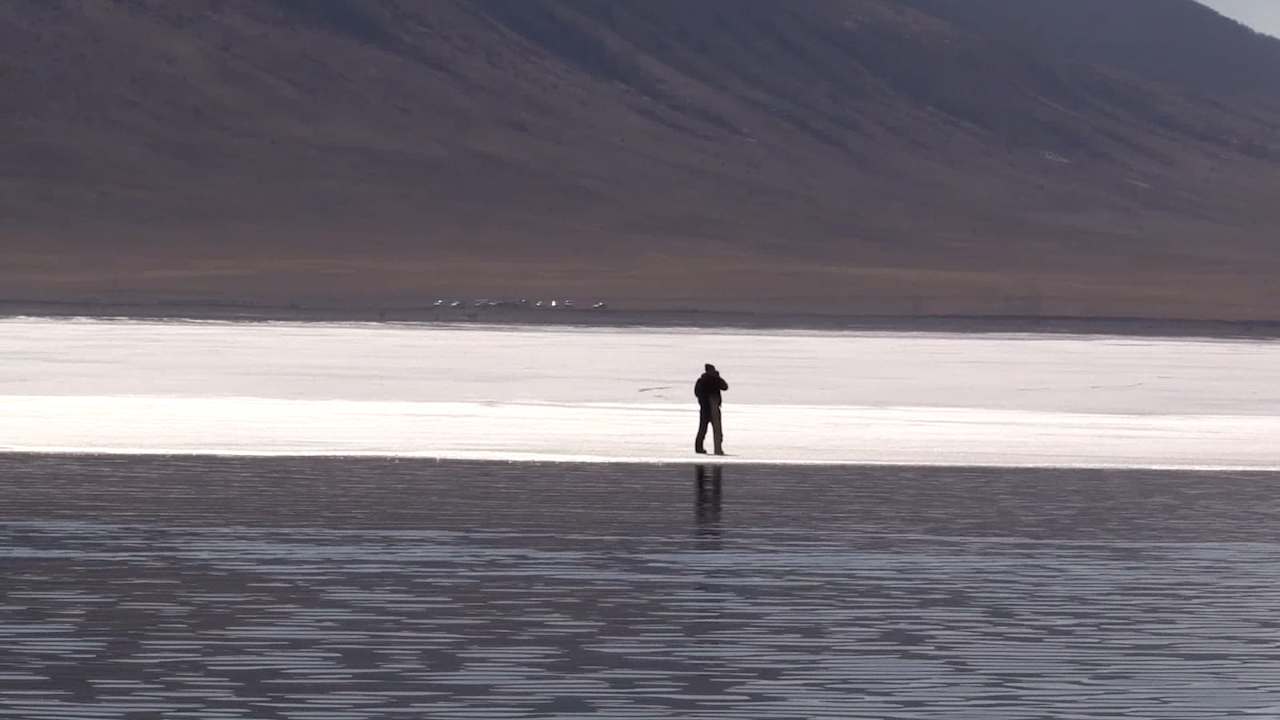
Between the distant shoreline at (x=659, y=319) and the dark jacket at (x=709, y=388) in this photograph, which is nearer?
the dark jacket at (x=709, y=388)

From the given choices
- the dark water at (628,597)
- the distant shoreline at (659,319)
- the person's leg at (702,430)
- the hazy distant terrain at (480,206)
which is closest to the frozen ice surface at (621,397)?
the person's leg at (702,430)

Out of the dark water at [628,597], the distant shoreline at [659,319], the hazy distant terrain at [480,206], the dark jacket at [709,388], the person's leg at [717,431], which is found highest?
the hazy distant terrain at [480,206]

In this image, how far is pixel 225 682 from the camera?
47.9 feet

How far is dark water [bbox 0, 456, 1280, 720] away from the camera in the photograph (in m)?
14.4

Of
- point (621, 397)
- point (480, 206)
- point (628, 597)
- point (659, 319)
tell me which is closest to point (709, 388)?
point (628, 597)

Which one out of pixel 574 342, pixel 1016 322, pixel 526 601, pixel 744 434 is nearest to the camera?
pixel 526 601

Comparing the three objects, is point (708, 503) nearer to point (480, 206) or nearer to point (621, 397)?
point (621, 397)

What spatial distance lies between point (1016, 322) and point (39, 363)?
58.3 meters

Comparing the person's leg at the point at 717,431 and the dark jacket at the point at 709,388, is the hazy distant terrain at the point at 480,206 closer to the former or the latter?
the person's leg at the point at 717,431

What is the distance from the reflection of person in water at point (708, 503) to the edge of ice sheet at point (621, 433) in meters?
2.05

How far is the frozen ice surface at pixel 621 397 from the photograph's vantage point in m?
35.5

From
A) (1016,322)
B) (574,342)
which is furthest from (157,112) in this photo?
(574,342)

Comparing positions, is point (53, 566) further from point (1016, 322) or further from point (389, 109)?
point (389, 109)

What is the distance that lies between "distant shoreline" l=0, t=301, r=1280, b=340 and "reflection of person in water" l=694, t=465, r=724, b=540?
64.3 metres
